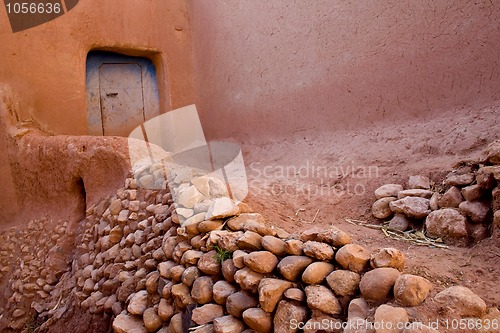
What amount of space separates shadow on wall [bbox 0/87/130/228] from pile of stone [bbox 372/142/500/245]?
165 centimetres

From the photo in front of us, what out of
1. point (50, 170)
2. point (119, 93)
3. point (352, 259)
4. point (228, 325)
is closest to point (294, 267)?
point (352, 259)

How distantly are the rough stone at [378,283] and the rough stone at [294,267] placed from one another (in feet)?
0.63

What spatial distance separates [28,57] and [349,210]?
11.1 ft

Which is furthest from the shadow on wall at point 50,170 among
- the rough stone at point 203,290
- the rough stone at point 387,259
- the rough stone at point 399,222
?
the rough stone at point 387,259

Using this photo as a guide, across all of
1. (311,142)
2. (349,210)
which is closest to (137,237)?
(349,210)

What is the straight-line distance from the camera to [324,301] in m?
1.15

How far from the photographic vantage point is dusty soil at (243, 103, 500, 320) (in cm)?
135

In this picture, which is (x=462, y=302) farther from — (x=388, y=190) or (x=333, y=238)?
(x=388, y=190)

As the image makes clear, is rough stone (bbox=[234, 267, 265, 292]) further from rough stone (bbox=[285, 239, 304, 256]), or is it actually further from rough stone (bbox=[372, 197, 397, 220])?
rough stone (bbox=[372, 197, 397, 220])

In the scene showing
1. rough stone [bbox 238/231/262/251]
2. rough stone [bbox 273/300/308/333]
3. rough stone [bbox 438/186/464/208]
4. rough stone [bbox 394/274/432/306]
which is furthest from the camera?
rough stone [bbox 438/186/464/208]

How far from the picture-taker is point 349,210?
220cm

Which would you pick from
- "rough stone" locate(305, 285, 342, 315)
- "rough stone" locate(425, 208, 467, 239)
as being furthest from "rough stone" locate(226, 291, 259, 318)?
"rough stone" locate(425, 208, 467, 239)

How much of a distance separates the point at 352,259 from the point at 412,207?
794 mm

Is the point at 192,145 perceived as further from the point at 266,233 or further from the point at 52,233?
the point at 266,233
